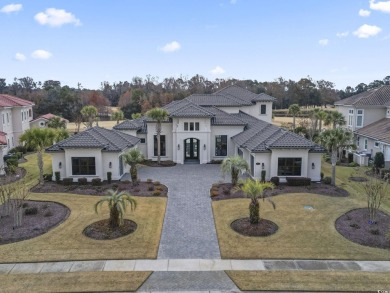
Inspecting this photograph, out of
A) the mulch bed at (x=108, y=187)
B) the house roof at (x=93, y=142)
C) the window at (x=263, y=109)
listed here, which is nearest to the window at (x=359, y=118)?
the window at (x=263, y=109)

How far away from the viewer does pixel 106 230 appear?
63.0 ft

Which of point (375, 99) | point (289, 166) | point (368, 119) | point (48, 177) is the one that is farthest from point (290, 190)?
point (375, 99)

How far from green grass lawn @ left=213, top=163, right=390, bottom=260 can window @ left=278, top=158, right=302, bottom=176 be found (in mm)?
3639

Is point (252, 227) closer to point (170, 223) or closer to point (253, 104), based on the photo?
point (170, 223)

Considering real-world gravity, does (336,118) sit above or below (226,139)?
above

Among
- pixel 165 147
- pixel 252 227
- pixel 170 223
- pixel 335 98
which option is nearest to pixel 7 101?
pixel 165 147

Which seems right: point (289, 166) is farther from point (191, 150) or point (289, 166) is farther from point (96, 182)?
point (96, 182)

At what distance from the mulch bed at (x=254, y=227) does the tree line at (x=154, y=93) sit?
238ft

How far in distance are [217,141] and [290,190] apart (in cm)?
1423

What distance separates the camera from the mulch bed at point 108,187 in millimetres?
27266

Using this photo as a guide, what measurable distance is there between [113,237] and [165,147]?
22800 millimetres

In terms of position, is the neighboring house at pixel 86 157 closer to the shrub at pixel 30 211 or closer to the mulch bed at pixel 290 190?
the shrub at pixel 30 211

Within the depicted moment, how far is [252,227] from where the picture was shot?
64.8 feet

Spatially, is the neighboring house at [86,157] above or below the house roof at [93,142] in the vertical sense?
below
